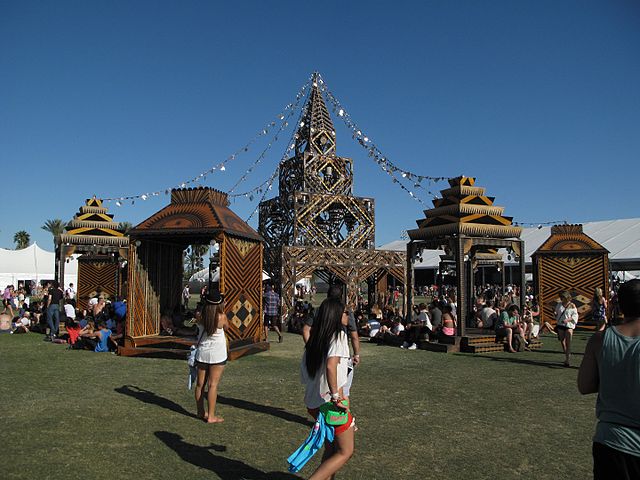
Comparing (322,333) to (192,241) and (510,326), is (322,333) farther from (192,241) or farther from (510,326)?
(192,241)

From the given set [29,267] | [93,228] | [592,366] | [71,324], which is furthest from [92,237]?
[29,267]

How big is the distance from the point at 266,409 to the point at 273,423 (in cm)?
65

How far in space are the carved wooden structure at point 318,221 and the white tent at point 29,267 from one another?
22131 millimetres

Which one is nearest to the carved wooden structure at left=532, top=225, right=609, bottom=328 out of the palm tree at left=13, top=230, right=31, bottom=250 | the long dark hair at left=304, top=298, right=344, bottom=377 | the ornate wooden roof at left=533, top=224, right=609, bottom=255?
the ornate wooden roof at left=533, top=224, right=609, bottom=255

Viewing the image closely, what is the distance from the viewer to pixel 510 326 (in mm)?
12844

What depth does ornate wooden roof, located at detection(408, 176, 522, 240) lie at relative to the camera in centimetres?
1327

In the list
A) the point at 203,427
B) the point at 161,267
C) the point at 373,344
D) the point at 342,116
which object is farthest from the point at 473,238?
the point at 342,116

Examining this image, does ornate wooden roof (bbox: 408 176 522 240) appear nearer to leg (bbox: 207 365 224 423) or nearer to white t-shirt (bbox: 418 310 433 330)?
white t-shirt (bbox: 418 310 433 330)

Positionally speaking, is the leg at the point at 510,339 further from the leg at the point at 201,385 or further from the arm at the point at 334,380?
the arm at the point at 334,380

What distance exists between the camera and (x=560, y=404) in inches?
287

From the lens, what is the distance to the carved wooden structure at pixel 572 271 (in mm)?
18234

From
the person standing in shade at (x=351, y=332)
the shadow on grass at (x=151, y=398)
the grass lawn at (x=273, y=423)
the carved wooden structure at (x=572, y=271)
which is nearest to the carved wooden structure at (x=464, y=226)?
the grass lawn at (x=273, y=423)

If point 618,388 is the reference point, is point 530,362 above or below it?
below

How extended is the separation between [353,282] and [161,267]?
8993 millimetres
